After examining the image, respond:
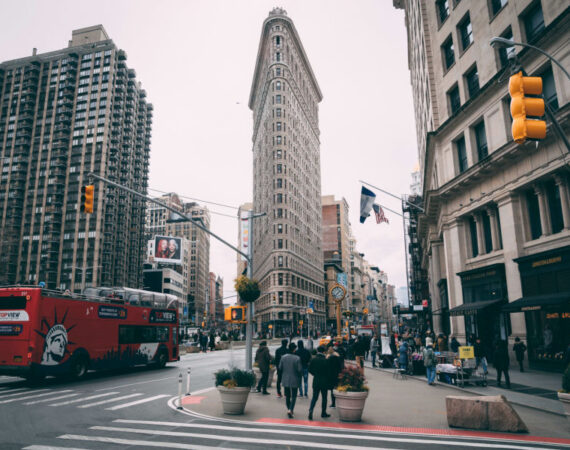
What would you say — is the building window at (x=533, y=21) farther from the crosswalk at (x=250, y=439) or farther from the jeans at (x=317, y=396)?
the crosswalk at (x=250, y=439)

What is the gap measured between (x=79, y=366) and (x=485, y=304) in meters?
20.9

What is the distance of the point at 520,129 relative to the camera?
752 centimetres

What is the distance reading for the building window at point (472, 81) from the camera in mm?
26616

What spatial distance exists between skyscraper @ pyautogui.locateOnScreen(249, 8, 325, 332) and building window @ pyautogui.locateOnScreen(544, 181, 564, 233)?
66.7 metres

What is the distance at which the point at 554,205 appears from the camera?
67.7 feet

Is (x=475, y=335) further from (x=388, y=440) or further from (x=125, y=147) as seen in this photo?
(x=125, y=147)

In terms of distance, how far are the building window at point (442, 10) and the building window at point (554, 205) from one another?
16447 mm

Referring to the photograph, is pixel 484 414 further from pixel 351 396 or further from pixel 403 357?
pixel 403 357

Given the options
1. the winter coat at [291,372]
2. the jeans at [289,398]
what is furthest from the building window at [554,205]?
the jeans at [289,398]

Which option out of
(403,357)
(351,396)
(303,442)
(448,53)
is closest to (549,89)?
(448,53)

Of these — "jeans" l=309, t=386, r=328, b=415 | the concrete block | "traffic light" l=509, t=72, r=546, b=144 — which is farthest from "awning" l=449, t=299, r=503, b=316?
"traffic light" l=509, t=72, r=546, b=144

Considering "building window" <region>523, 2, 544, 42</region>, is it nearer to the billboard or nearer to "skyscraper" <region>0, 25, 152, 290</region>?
the billboard

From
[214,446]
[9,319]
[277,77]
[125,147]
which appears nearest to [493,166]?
[214,446]

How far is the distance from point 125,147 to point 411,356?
362ft
